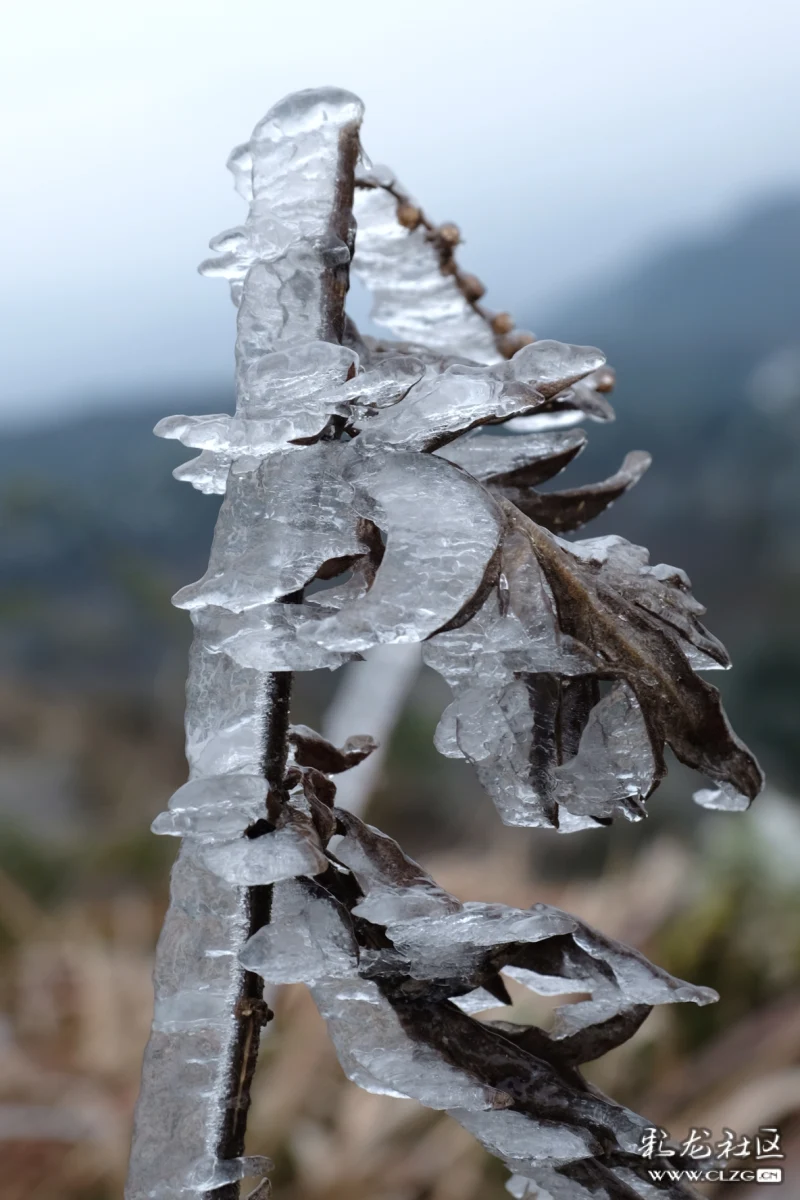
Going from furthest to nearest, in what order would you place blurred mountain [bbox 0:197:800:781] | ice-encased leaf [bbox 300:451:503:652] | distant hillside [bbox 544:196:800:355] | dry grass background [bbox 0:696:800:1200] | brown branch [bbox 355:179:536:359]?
distant hillside [bbox 544:196:800:355], blurred mountain [bbox 0:197:800:781], dry grass background [bbox 0:696:800:1200], brown branch [bbox 355:179:536:359], ice-encased leaf [bbox 300:451:503:652]

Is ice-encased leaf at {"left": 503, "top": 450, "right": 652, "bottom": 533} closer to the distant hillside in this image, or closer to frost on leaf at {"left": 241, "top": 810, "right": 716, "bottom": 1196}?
frost on leaf at {"left": 241, "top": 810, "right": 716, "bottom": 1196}

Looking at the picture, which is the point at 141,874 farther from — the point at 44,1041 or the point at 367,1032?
the point at 367,1032

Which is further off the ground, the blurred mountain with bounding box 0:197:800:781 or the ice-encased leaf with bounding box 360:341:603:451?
the ice-encased leaf with bounding box 360:341:603:451

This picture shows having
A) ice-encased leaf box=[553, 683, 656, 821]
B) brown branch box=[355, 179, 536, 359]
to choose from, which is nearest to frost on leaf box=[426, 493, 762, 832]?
ice-encased leaf box=[553, 683, 656, 821]

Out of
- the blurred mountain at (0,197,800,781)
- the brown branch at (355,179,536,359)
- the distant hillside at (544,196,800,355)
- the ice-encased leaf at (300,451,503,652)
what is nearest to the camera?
the ice-encased leaf at (300,451,503,652)

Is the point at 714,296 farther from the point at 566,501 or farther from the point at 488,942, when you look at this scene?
the point at 488,942

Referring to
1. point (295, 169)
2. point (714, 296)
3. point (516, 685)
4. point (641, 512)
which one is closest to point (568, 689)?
point (516, 685)
